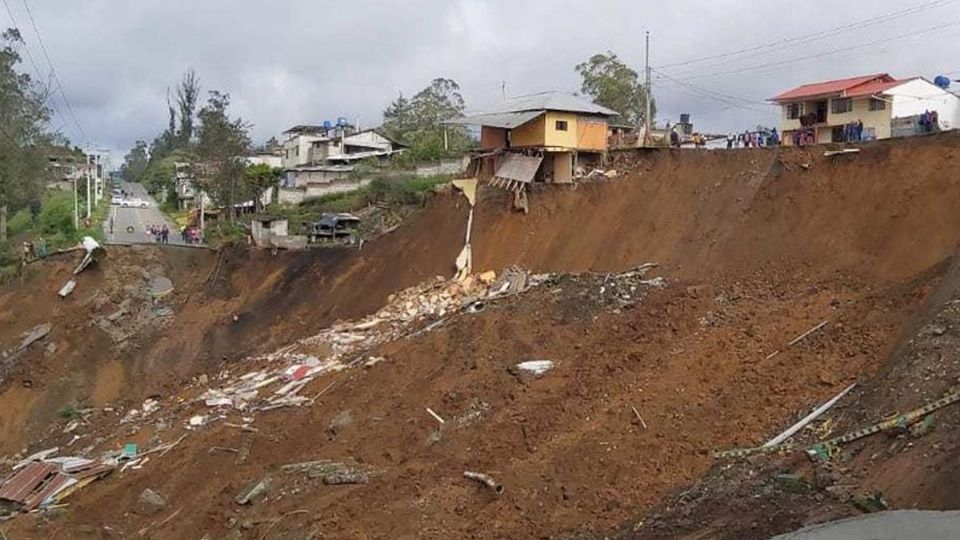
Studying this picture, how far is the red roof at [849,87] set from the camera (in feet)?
116

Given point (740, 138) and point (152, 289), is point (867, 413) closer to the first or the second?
point (740, 138)

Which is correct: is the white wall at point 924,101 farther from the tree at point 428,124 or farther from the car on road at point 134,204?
the car on road at point 134,204

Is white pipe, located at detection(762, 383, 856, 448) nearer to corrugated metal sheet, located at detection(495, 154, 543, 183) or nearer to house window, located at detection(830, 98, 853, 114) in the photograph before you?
corrugated metal sheet, located at detection(495, 154, 543, 183)

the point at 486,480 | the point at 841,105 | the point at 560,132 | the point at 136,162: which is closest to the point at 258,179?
→ the point at 560,132

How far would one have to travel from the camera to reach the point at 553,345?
18.6m

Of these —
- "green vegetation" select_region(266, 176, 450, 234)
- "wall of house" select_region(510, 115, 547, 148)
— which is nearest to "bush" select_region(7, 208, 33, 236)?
"green vegetation" select_region(266, 176, 450, 234)

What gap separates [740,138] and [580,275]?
12.0 meters

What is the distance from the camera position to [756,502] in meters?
10.2

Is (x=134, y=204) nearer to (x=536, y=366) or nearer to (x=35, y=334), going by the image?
(x=35, y=334)

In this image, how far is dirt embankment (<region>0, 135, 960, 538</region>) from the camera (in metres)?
13.4

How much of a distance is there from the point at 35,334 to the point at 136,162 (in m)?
102

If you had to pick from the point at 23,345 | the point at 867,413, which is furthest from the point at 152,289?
the point at 867,413

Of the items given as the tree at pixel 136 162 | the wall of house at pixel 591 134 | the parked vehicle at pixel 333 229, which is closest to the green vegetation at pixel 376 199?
the parked vehicle at pixel 333 229

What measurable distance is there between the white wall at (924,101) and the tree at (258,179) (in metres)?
25.8
